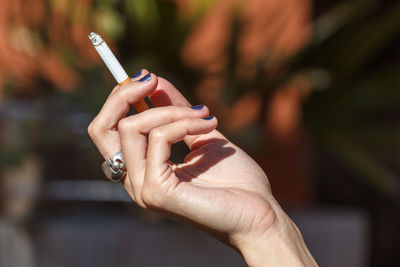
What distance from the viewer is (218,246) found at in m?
3.16

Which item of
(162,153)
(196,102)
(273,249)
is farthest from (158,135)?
(196,102)

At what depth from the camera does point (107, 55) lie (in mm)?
1007

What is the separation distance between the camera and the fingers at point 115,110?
38.9 inches

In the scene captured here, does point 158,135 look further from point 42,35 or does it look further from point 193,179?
point 42,35

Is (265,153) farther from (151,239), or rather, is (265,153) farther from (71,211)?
(71,211)

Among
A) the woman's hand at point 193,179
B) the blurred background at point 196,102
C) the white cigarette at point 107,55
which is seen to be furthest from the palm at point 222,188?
the blurred background at point 196,102

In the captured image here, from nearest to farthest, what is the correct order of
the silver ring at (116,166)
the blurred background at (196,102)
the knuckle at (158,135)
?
the knuckle at (158,135) → the silver ring at (116,166) → the blurred background at (196,102)

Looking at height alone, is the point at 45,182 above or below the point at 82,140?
below

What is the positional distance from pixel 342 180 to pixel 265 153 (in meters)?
0.74

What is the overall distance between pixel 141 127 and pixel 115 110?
8cm

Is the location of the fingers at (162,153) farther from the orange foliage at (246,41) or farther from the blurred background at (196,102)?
the orange foliage at (246,41)

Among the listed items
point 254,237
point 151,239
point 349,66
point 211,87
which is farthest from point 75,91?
point 254,237

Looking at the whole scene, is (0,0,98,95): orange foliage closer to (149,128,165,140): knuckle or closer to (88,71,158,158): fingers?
(88,71,158,158): fingers

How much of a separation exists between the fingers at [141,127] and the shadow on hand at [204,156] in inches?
5.0
